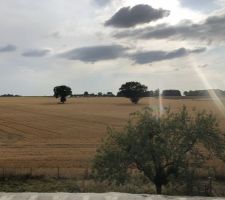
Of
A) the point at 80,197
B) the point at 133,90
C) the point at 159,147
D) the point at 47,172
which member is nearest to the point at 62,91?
the point at 133,90

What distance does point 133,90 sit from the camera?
172000 mm

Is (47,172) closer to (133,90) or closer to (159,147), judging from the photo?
(159,147)

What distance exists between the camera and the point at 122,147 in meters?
30.4

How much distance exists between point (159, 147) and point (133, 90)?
14307 centimetres

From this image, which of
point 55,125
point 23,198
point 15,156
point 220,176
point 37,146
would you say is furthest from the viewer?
point 55,125

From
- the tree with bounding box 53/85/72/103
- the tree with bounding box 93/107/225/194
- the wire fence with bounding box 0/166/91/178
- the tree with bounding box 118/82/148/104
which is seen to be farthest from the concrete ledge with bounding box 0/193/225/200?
the tree with bounding box 53/85/72/103

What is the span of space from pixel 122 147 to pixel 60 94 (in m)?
158

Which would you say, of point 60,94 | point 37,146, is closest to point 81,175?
point 37,146

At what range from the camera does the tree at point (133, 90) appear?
172000 millimetres

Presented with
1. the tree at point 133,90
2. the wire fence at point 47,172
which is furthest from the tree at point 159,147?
the tree at point 133,90

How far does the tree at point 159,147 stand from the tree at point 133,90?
459 ft

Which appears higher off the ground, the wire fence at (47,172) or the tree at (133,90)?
the tree at (133,90)

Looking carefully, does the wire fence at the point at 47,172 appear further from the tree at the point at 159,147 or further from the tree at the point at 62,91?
the tree at the point at 62,91

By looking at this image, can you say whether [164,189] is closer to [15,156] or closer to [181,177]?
[181,177]
